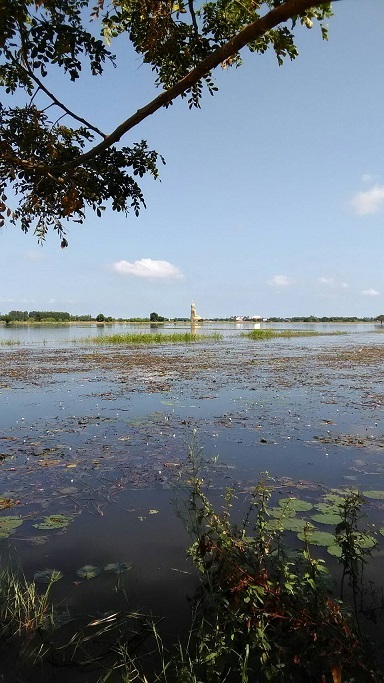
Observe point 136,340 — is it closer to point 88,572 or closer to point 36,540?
point 36,540

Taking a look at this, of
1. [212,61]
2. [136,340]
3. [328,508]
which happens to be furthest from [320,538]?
[136,340]

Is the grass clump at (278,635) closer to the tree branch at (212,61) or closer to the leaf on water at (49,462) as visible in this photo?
the tree branch at (212,61)

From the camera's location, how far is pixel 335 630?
2.05 metres

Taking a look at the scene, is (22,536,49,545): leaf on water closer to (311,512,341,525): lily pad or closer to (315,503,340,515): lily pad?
(311,512,341,525): lily pad

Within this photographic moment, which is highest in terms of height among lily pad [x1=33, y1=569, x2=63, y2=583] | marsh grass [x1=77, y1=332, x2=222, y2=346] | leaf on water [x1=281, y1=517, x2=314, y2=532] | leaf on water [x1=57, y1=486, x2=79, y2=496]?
marsh grass [x1=77, y1=332, x2=222, y2=346]

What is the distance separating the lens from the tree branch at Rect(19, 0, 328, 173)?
2.37 metres

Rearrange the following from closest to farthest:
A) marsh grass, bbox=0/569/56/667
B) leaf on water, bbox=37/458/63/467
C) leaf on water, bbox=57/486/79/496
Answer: marsh grass, bbox=0/569/56/667
leaf on water, bbox=57/486/79/496
leaf on water, bbox=37/458/63/467

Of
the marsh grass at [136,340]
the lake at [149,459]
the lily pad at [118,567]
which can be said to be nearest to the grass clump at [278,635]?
the lake at [149,459]

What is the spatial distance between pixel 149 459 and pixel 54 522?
7.17 ft

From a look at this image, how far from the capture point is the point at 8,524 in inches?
167

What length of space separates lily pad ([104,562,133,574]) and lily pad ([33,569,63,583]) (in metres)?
0.38

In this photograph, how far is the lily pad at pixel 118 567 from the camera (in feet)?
11.4

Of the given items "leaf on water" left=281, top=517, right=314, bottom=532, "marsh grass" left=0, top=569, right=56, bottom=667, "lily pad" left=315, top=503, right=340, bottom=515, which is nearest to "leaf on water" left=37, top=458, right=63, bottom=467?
"marsh grass" left=0, top=569, right=56, bottom=667

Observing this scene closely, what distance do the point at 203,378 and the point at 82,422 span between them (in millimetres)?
6909
